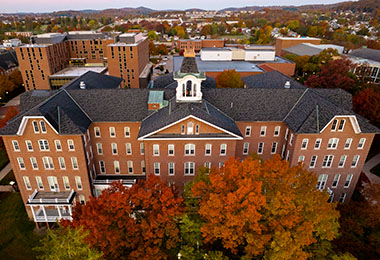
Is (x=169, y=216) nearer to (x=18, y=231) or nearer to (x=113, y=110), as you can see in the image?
(x=113, y=110)

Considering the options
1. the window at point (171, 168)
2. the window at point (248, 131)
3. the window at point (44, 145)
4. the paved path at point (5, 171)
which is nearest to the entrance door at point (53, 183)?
the window at point (44, 145)

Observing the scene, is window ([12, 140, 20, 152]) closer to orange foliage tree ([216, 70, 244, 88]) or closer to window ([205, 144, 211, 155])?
window ([205, 144, 211, 155])

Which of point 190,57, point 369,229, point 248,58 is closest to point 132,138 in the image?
point 190,57

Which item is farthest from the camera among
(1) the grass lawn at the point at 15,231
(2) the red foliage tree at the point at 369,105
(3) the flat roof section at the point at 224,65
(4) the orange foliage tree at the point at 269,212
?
(3) the flat roof section at the point at 224,65

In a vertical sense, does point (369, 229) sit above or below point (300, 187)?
below

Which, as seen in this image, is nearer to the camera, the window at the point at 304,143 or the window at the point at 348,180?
the window at the point at 304,143

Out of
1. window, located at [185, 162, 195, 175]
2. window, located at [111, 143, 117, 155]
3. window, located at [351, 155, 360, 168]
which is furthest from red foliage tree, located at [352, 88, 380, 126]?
window, located at [111, 143, 117, 155]

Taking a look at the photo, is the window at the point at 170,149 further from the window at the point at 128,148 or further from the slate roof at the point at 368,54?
the slate roof at the point at 368,54
